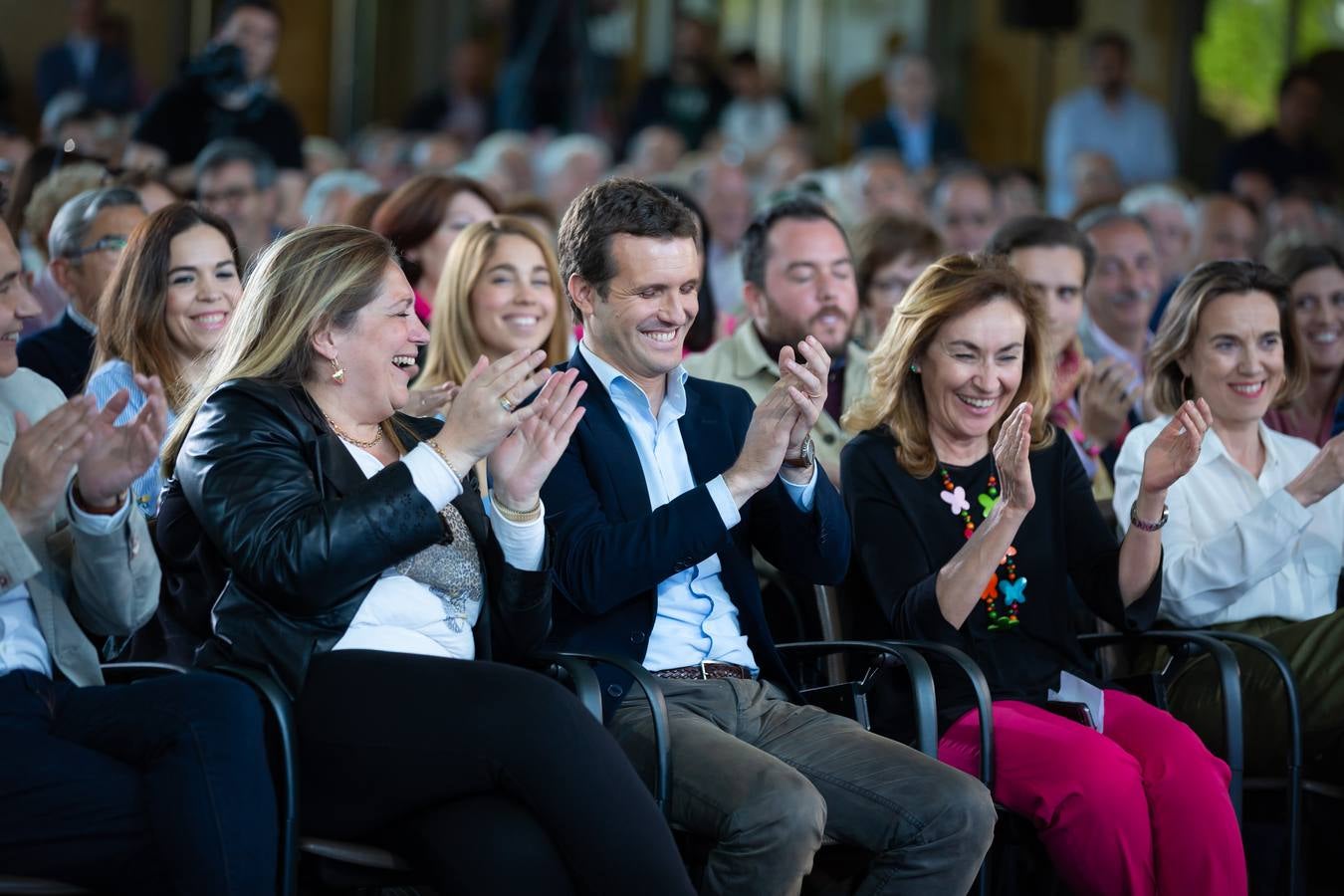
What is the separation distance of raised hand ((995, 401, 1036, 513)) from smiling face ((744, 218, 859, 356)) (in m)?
1.24

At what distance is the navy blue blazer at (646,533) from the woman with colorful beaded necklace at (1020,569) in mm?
269

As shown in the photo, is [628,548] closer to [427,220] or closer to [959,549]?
[959,549]

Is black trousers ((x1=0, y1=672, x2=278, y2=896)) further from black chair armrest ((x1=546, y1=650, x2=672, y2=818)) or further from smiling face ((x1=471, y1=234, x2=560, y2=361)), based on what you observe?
smiling face ((x1=471, y1=234, x2=560, y2=361))

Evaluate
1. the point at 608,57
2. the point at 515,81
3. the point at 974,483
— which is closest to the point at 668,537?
the point at 974,483

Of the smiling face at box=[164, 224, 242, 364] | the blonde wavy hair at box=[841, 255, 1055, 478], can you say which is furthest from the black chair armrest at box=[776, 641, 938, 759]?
the smiling face at box=[164, 224, 242, 364]

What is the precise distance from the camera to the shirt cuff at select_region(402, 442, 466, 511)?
109 inches

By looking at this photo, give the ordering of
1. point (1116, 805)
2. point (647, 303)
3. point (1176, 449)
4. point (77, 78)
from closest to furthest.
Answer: point (1116, 805) → point (647, 303) → point (1176, 449) → point (77, 78)

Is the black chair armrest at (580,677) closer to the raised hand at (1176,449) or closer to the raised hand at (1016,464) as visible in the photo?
the raised hand at (1016,464)

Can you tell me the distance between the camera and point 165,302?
3730mm

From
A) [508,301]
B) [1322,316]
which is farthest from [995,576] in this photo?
[1322,316]

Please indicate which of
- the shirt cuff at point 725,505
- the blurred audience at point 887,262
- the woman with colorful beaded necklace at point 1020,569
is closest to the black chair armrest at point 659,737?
the shirt cuff at point 725,505

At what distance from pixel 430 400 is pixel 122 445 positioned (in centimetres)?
108

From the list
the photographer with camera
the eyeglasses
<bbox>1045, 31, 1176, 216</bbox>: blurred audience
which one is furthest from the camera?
<bbox>1045, 31, 1176, 216</bbox>: blurred audience

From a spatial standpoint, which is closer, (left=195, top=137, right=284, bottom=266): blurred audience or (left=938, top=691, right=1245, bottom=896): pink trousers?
(left=938, top=691, right=1245, bottom=896): pink trousers
